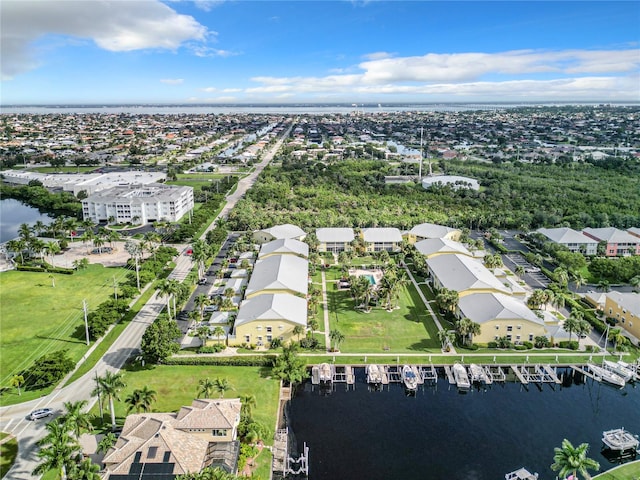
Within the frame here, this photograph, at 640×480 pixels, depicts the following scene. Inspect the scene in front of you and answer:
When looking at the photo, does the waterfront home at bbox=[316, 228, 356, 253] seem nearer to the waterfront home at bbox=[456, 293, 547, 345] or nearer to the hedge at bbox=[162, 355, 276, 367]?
the waterfront home at bbox=[456, 293, 547, 345]

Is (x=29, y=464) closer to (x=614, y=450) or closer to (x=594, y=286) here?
(x=614, y=450)

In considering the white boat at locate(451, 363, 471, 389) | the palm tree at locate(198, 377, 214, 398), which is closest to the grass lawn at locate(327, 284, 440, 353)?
the white boat at locate(451, 363, 471, 389)

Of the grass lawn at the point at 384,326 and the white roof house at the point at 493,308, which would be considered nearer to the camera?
the grass lawn at the point at 384,326

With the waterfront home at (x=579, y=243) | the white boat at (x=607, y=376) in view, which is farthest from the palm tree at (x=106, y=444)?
the waterfront home at (x=579, y=243)

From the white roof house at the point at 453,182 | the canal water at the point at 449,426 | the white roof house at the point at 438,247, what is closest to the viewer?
the canal water at the point at 449,426

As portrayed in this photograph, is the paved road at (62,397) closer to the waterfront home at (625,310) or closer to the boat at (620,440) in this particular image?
the boat at (620,440)
